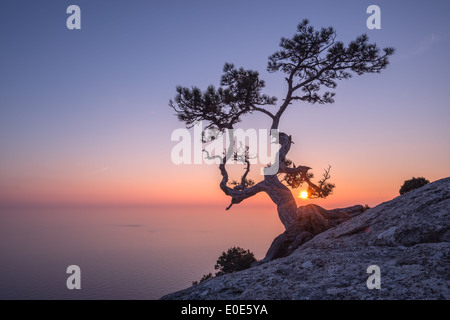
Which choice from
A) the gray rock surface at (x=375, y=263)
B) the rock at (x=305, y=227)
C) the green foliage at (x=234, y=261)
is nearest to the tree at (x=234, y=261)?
the green foliage at (x=234, y=261)

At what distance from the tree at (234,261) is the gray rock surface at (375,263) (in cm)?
1079

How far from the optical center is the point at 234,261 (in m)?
18.8

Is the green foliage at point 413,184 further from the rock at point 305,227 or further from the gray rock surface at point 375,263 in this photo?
the gray rock surface at point 375,263

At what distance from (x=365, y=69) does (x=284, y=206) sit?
9.18 m

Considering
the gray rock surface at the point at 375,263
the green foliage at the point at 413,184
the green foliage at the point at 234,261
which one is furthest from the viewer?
the green foliage at the point at 234,261

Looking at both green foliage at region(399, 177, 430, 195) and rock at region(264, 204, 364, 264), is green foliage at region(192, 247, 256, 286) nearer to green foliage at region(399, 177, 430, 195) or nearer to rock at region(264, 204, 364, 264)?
rock at region(264, 204, 364, 264)

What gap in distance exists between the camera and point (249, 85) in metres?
15.4

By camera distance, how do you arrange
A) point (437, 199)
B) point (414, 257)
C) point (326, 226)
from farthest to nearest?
1. point (326, 226)
2. point (437, 199)
3. point (414, 257)

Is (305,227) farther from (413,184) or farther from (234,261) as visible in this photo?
(234,261)

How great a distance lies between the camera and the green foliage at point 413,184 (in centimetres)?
1452

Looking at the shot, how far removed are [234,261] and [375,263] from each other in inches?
569

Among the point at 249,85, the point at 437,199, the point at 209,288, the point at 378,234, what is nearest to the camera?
the point at 209,288
